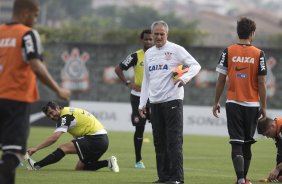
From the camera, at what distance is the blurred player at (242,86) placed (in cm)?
1248

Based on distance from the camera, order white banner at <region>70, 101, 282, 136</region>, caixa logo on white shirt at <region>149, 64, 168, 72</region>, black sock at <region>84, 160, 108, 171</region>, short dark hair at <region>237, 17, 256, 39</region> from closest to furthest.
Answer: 1. short dark hair at <region>237, 17, 256, 39</region>
2. caixa logo on white shirt at <region>149, 64, 168, 72</region>
3. black sock at <region>84, 160, 108, 171</region>
4. white banner at <region>70, 101, 282, 136</region>

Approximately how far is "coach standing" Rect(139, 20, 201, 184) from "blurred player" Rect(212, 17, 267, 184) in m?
0.58

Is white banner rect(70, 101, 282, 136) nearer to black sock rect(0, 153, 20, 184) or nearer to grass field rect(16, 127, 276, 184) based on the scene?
grass field rect(16, 127, 276, 184)

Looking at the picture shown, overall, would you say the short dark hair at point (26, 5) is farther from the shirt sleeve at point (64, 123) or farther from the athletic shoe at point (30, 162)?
the athletic shoe at point (30, 162)


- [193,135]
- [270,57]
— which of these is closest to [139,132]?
[193,135]

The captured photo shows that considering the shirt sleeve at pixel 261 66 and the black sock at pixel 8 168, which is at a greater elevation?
the shirt sleeve at pixel 261 66

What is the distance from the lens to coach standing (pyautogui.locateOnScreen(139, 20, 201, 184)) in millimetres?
12969

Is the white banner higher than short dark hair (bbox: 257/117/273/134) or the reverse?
the reverse

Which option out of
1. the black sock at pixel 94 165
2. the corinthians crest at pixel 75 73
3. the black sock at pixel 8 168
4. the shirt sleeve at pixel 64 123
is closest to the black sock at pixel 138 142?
the black sock at pixel 94 165

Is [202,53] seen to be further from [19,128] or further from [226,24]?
[226,24]

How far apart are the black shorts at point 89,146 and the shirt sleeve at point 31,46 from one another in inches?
227

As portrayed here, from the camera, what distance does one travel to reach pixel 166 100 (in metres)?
13.0

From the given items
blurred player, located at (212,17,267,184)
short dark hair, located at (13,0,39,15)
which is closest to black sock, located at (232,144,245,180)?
blurred player, located at (212,17,267,184)

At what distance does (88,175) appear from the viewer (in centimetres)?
1459
